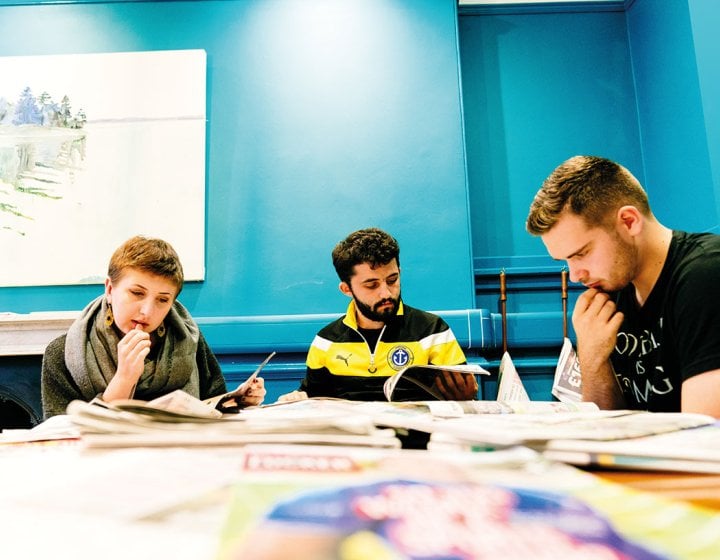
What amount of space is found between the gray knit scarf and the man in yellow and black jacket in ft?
1.25

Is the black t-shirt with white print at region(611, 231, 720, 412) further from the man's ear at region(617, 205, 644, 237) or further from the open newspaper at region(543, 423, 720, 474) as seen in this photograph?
the open newspaper at region(543, 423, 720, 474)

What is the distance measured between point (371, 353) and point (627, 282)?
75cm

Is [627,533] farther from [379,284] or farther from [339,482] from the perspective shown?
[379,284]

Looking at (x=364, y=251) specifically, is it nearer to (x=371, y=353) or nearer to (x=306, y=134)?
(x=371, y=353)

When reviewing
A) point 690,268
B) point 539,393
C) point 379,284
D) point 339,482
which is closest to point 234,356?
point 379,284

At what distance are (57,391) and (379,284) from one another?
86cm

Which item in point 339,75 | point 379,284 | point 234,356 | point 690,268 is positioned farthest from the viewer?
point 339,75

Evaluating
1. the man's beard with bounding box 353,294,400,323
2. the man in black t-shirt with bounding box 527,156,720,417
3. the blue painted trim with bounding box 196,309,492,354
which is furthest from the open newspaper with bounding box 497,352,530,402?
the man in black t-shirt with bounding box 527,156,720,417

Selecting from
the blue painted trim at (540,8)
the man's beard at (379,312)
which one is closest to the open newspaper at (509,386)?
the man's beard at (379,312)

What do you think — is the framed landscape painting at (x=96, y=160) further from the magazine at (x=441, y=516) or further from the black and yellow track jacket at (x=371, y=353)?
the magazine at (x=441, y=516)

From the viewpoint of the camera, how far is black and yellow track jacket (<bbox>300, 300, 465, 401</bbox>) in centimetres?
142

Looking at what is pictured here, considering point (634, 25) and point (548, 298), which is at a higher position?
point (634, 25)

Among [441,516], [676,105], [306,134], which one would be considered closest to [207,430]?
[441,516]

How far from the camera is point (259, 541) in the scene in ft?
0.55
